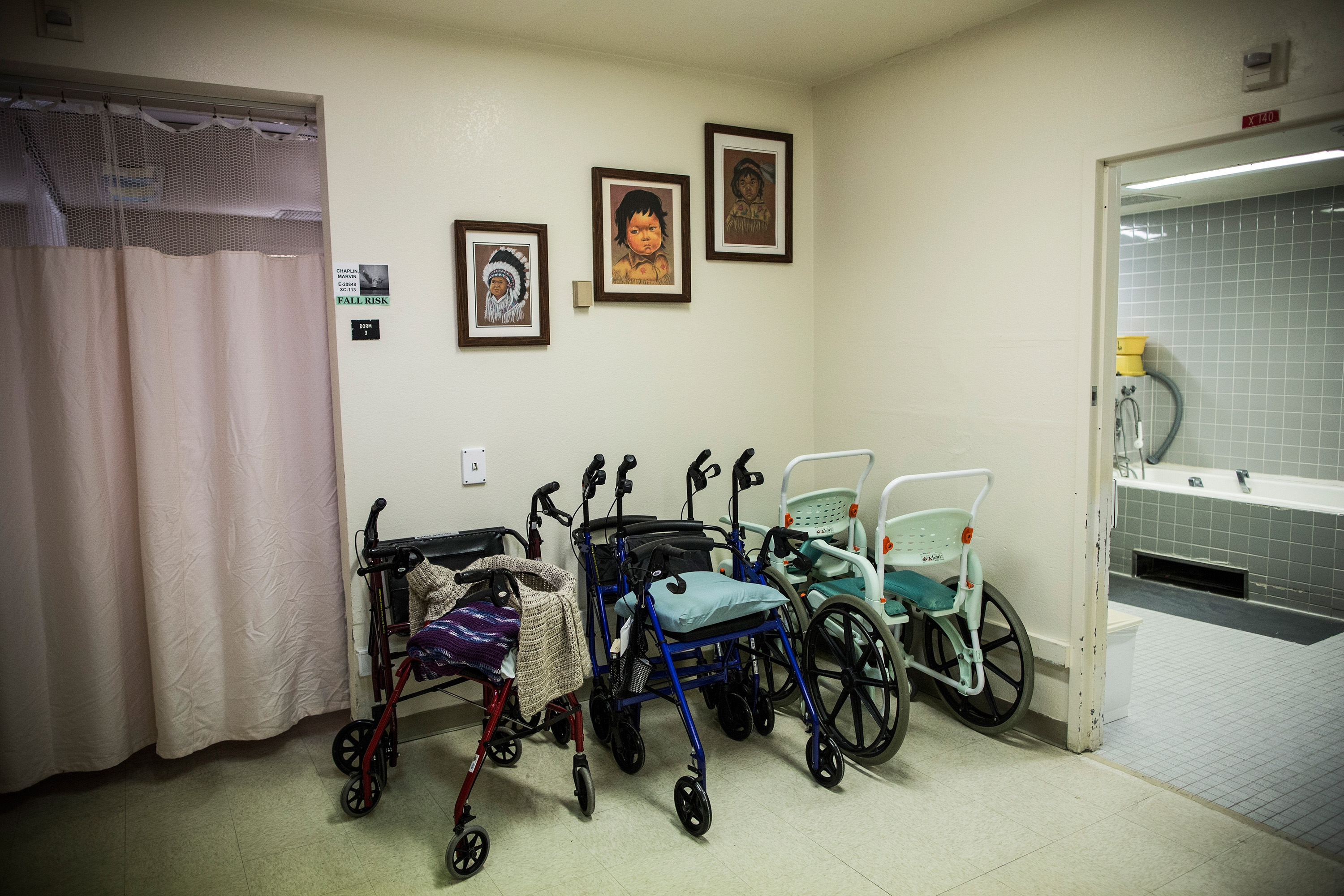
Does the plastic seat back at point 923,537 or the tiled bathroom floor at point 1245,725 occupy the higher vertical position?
the plastic seat back at point 923,537

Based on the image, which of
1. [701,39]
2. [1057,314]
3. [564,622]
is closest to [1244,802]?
[1057,314]

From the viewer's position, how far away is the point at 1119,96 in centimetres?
264

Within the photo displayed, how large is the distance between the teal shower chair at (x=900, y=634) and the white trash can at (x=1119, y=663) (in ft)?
1.12

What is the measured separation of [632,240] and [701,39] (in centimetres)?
82

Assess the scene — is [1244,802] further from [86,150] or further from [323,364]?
[86,150]

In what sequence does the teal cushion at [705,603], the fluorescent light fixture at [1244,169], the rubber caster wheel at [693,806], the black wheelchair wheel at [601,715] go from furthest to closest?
the fluorescent light fixture at [1244,169] < the black wheelchair wheel at [601,715] < the teal cushion at [705,603] < the rubber caster wheel at [693,806]

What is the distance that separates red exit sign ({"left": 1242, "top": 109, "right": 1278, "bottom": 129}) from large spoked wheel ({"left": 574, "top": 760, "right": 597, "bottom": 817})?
2.73m

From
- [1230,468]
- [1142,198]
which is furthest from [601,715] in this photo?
[1230,468]

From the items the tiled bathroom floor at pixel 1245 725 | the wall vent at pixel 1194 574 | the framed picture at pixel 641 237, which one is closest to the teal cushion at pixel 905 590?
the tiled bathroom floor at pixel 1245 725

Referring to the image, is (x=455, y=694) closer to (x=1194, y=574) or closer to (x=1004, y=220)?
(x=1004, y=220)

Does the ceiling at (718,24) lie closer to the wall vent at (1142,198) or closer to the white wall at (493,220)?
the white wall at (493,220)

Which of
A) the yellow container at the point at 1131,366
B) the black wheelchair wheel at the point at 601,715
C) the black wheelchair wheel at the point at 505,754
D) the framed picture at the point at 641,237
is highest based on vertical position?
the framed picture at the point at 641,237

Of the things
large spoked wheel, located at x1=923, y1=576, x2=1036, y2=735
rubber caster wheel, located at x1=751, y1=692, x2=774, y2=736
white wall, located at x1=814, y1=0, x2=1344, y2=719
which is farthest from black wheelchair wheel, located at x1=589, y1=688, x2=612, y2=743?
white wall, located at x1=814, y1=0, x2=1344, y2=719

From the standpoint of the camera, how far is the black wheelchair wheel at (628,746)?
2.78 m
